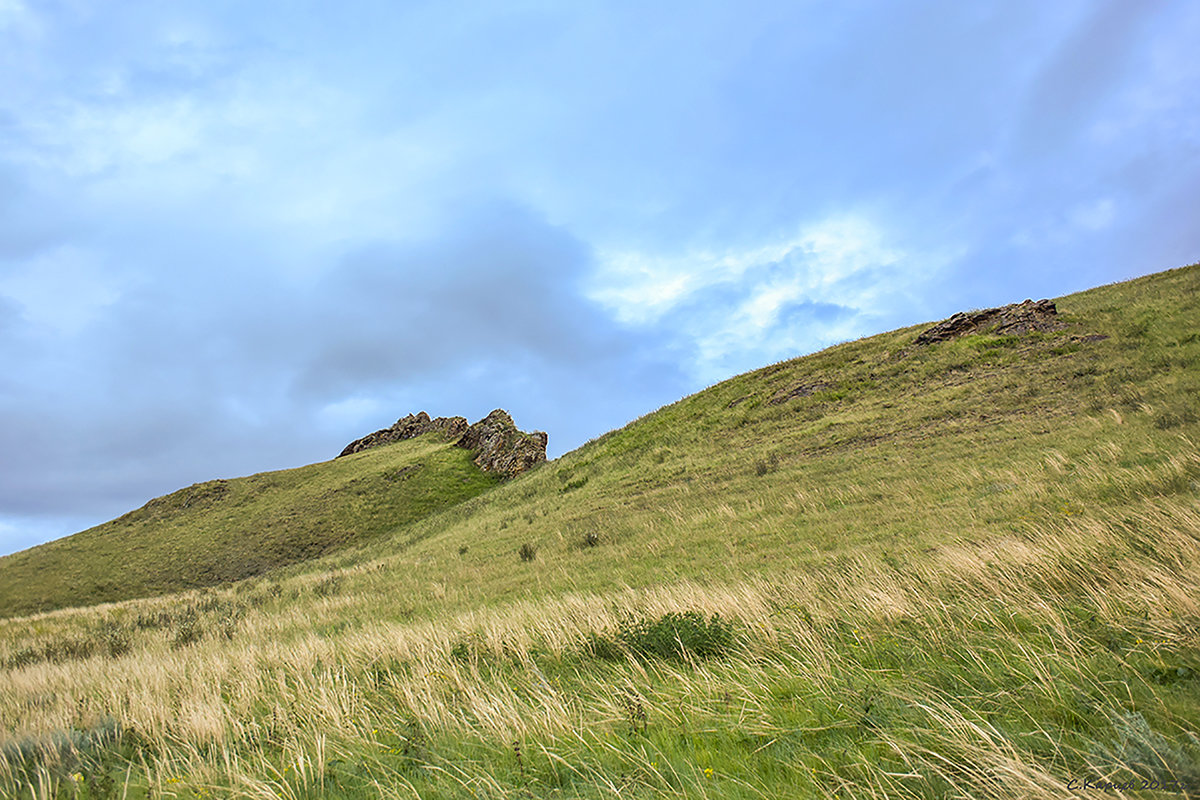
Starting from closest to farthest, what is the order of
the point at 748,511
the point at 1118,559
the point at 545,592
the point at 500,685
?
the point at 500,685 → the point at 1118,559 → the point at 545,592 → the point at 748,511

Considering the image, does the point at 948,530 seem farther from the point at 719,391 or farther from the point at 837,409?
the point at 719,391

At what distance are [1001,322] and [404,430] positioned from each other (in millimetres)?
78856

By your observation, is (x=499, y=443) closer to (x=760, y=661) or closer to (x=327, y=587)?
(x=327, y=587)

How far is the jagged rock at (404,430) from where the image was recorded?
8338cm

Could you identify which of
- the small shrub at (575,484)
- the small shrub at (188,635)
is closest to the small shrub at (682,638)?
the small shrub at (188,635)

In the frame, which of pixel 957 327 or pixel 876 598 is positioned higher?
pixel 957 327

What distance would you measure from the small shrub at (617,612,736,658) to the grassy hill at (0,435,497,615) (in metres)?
46.6

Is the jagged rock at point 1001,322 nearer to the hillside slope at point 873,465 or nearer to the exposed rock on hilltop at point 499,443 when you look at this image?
the hillside slope at point 873,465

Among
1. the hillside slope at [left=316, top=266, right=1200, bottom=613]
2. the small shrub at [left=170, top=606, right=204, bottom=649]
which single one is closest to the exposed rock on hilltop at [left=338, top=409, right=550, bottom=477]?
the hillside slope at [left=316, top=266, right=1200, bottom=613]

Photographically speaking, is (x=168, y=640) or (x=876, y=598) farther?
(x=168, y=640)

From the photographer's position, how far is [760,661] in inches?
214

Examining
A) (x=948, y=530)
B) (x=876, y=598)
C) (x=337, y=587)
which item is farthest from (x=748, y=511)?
(x=337, y=587)

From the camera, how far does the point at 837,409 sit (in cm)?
2891

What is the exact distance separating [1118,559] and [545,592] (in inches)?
410
